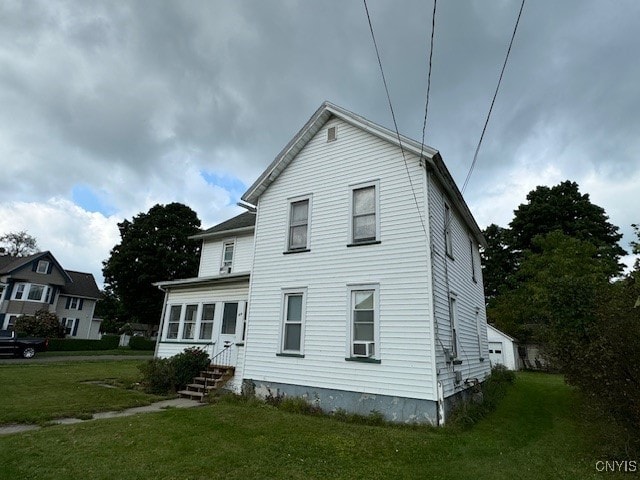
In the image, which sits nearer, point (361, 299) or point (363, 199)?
point (361, 299)

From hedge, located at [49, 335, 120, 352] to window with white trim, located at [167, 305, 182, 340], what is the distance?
2189cm

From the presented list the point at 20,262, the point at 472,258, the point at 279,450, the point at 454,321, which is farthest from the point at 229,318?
the point at 20,262

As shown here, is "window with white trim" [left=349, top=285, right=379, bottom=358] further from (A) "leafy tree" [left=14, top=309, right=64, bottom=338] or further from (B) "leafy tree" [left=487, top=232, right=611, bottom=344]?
(A) "leafy tree" [left=14, top=309, right=64, bottom=338]

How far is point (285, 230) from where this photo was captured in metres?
11.7

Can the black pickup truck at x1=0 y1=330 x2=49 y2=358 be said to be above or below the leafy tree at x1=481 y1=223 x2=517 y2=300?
below

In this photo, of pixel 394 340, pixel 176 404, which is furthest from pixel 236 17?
→ pixel 176 404

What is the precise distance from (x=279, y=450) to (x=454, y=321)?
6.63 metres

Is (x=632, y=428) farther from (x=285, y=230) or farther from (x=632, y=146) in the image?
(x=632, y=146)

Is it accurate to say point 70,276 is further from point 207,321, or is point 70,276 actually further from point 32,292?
point 207,321

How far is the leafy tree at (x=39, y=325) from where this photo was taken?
30391 mm

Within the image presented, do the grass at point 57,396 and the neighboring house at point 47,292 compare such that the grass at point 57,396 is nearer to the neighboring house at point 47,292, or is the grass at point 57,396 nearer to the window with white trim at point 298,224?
the window with white trim at point 298,224

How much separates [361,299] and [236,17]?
8.41 meters

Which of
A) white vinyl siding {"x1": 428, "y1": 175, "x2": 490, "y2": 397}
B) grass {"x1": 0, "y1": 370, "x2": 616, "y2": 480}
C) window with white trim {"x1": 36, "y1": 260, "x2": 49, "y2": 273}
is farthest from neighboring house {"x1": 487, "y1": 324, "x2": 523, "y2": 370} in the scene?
window with white trim {"x1": 36, "y1": 260, "x2": 49, "y2": 273}

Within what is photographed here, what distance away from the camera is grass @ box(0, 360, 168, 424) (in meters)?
8.52
